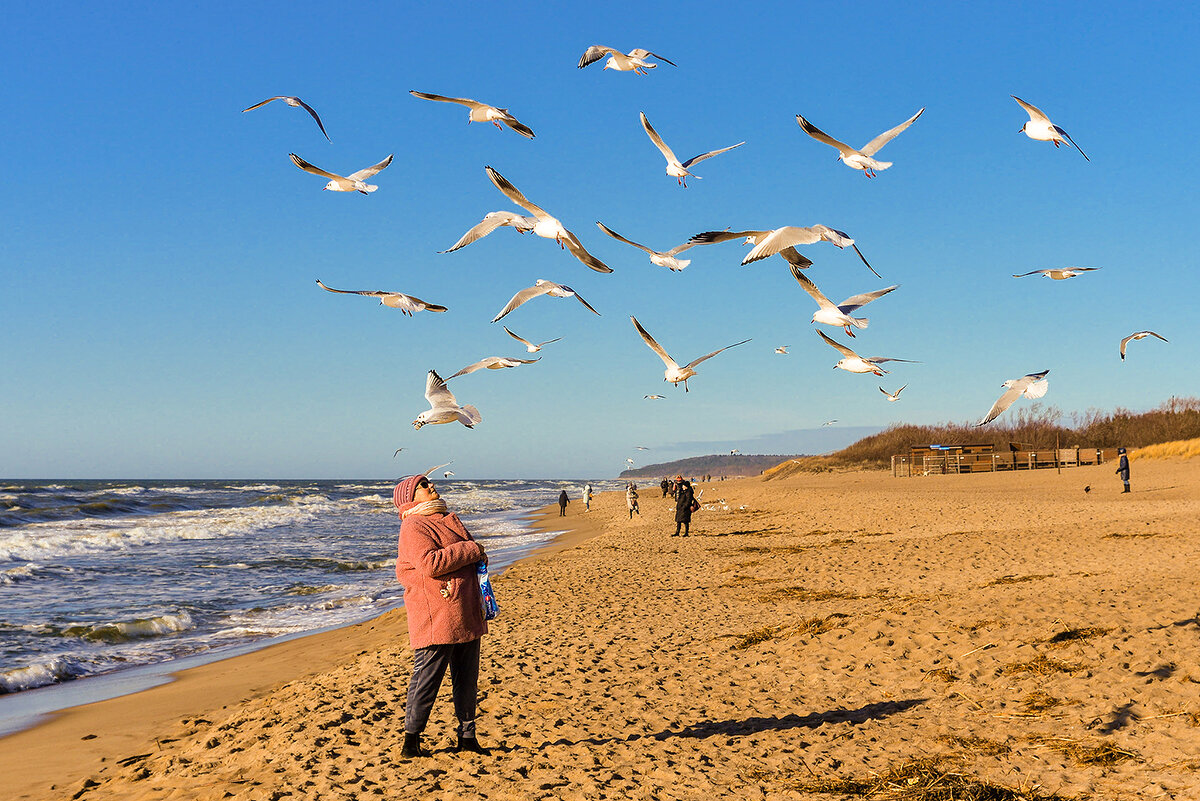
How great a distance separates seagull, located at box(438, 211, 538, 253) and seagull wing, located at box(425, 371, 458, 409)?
940 millimetres

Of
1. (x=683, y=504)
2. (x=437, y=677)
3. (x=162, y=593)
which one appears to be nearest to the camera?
(x=437, y=677)

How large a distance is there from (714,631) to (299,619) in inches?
272

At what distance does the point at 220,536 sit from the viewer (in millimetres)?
27594

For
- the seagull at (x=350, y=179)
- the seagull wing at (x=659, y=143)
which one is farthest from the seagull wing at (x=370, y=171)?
the seagull wing at (x=659, y=143)

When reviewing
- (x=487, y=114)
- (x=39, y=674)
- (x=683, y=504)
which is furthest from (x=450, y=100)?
(x=683, y=504)

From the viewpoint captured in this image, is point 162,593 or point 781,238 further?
point 162,593

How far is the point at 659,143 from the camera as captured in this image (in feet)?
22.4

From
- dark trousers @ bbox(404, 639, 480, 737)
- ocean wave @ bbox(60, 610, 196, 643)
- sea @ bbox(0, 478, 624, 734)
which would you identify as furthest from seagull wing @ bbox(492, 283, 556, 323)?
ocean wave @ bbox(60, 610, 196, 643)

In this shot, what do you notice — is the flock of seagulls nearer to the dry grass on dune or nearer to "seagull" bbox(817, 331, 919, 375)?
"seagull" bbox(817, 331, 919, 375)

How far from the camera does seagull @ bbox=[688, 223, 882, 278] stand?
501 cm

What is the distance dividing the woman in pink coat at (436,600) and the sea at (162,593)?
4.84m

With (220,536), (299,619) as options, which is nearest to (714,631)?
(299,619)

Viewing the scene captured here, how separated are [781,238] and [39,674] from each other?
9251mm

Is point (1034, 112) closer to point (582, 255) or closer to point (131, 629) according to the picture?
point (582, 255)
